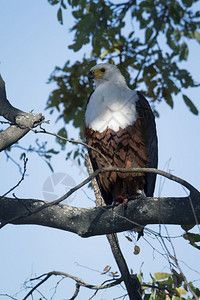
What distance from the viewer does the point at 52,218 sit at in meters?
2.68

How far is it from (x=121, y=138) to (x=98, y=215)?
767 millimetres

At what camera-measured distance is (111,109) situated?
3.35 m

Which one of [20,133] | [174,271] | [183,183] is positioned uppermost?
[20,133]

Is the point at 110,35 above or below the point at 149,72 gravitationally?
above

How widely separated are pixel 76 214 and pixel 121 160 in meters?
0.76

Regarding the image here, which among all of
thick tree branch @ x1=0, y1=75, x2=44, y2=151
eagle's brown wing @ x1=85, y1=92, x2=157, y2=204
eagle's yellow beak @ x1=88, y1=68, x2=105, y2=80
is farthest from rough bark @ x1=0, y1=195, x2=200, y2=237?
eagle's yellow beak @ x1=88, y1=68, x2=105, y2=80

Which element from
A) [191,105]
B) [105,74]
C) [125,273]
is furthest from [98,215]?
[191,105]

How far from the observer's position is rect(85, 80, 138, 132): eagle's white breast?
10.9 feet

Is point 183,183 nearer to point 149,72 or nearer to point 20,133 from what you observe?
point 20,133

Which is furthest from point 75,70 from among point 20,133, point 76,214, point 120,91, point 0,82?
point 76,214

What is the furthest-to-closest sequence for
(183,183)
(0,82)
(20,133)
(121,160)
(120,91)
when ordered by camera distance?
(120,91), (121,160), (0,82), (20,133), (183,183)

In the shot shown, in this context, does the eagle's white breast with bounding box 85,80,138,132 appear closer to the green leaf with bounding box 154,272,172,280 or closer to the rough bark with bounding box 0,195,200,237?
the rough bark with bounding box 0,195,200,237

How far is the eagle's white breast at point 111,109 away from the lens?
3.31 meters

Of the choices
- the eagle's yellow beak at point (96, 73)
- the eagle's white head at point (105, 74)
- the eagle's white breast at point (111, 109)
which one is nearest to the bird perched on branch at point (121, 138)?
the eagle's white breast at point (111, 109)
